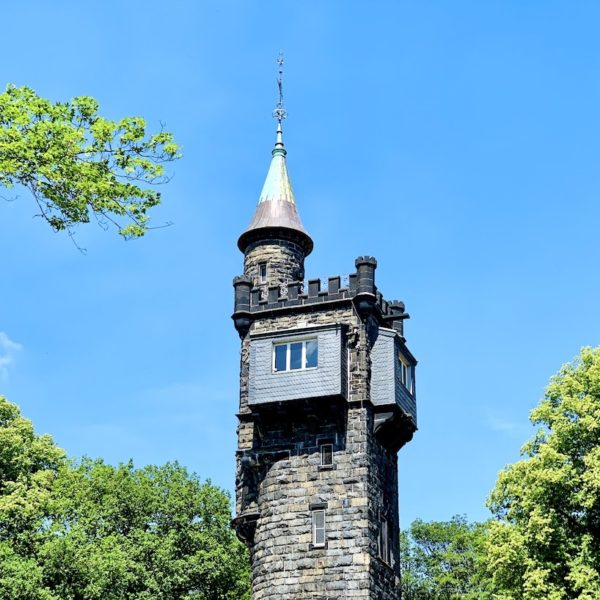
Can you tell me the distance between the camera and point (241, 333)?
128ft

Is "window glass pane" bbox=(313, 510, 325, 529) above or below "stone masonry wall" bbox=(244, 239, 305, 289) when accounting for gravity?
below

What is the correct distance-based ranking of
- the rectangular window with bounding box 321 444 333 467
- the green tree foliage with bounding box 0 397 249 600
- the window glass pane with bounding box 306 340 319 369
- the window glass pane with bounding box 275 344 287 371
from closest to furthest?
the rectangular window with bounding box 321 444 333 467
the window glass pane with bounding box 306 340 319 369
the window glass pane with bounding box 275 344 287 371
the green tree foliage with bounding box 0 397 249 600

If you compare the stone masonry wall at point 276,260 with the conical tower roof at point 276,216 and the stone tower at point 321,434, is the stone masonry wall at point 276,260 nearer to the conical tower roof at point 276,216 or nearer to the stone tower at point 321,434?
the conical tower roof at point 276,216

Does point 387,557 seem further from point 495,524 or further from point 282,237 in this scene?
point 282,237

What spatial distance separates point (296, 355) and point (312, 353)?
24.4 inches

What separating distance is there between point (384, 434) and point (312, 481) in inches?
137

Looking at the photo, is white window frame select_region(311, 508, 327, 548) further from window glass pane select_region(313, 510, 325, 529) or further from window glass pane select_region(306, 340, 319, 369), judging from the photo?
window glass pane select_region(306, 340, 319, 369)

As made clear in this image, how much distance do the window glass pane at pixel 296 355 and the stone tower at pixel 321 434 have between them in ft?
0.12

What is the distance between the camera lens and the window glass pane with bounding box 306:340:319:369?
36281mm

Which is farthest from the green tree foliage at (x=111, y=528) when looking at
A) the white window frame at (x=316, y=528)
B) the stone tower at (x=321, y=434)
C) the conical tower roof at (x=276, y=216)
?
the conical tower roof at (x=276, y=216)

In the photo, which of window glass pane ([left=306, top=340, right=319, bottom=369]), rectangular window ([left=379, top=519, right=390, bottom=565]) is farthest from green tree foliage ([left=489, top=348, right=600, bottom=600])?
window glass pane ([left=306, top=340, right=319, bottom=369])

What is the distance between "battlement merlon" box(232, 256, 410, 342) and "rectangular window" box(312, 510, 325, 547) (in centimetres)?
741

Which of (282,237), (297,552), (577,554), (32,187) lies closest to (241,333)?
(282,237)

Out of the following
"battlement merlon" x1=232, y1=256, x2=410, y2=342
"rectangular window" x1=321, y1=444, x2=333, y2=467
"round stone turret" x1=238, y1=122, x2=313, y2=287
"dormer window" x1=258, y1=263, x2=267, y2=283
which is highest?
Result: "round stone turret" x1=238, y1=122, x2=313, y2=287
